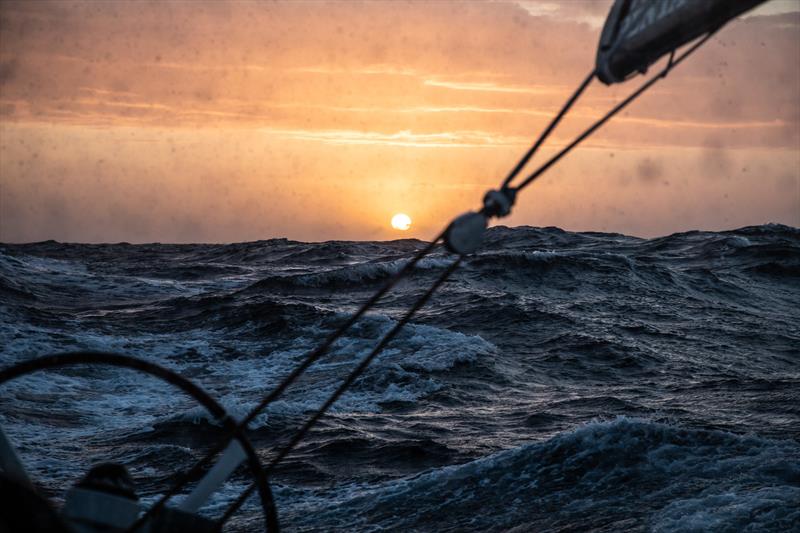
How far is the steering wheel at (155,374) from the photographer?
3061mm

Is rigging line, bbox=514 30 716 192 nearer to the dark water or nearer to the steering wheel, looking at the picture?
the steering wheel

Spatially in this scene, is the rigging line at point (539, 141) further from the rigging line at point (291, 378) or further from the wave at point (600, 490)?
the wave at point (600, 490)

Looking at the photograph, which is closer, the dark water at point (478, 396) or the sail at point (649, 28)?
the sail at point (649, 28)

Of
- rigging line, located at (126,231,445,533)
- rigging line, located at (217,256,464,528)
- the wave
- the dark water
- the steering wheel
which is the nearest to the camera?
the steering wheel

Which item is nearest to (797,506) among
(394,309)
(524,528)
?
(524,528)

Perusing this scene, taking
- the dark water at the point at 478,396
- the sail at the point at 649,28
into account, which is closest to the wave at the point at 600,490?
the dark water at the point at 478,396

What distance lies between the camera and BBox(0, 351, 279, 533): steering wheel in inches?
121

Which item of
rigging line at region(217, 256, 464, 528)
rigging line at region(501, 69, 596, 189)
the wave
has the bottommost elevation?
the wave

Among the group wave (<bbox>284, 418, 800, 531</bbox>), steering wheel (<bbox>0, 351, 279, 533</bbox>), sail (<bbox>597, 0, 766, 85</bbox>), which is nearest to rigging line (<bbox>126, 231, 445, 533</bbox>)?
steering wheel (<bbox>0, 351, 279, 533</bbox>)

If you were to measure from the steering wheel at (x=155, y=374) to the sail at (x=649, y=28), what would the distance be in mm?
2178

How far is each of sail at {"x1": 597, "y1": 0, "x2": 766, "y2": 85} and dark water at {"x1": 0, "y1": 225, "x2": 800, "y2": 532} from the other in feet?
15.7

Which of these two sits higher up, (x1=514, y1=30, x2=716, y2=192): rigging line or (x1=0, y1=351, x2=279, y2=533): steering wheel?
(x1=514, y1=30, x2=716, y2=192): rigging line

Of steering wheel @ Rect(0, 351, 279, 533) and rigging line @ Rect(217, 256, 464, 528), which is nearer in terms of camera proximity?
steering wheel @ Rect(0, 351, 279, 533)

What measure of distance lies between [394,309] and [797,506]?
18608 millimetres
